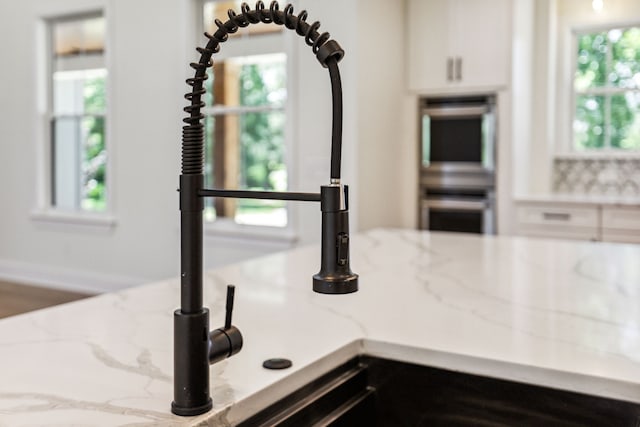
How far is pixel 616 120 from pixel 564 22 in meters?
0.82

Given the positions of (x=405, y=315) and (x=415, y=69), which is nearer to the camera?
(x=405, y=315)

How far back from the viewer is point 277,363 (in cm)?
86

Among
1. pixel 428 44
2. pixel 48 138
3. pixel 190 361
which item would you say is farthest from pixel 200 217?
pixel 48 138

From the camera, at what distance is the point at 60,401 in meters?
0.71

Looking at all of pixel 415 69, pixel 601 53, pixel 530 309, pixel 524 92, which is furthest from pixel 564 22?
pixel 530 309

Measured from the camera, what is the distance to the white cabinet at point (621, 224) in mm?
3867

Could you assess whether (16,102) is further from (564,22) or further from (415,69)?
(564,22)

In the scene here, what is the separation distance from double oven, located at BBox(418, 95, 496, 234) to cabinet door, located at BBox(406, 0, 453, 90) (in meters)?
0.15

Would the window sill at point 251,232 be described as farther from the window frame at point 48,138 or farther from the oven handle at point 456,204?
the window frame at point 48,138

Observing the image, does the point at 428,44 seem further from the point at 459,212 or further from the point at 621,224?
the point at 621,224

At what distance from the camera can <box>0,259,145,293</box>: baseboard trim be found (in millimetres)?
5242

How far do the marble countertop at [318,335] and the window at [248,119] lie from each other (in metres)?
2.95

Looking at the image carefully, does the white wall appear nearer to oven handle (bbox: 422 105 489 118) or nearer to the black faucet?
oven handle (bbox: 422 105 489 118)

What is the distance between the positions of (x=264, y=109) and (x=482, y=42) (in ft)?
5.18
